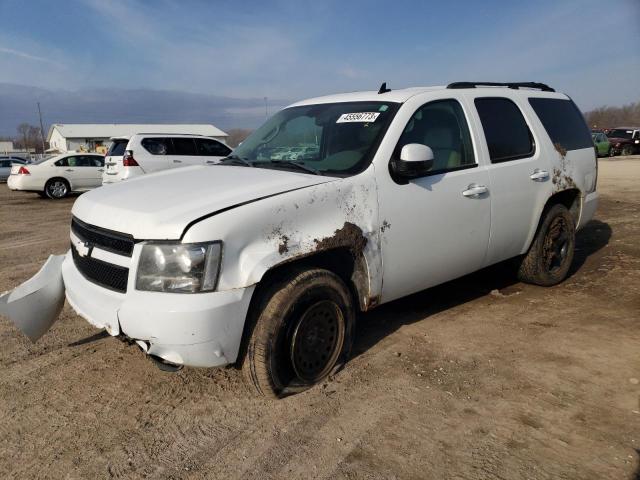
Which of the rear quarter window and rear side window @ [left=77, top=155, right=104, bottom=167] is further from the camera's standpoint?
rear side window @ [left=77, top=155, right=104, bottom=167]

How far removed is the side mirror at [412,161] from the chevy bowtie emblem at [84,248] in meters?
2.02

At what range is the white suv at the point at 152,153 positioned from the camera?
1197 cm

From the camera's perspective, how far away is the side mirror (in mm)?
3287

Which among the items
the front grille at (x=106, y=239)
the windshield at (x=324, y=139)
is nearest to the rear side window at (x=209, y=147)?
the windshield at (x=324, y=139)

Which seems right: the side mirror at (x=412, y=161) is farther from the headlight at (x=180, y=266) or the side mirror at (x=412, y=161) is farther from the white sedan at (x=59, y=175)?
the white sedan at (x=59, y=175)

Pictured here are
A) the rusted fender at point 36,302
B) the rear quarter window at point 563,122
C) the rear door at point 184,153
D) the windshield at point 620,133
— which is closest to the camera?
the rusted fender at point 36,302

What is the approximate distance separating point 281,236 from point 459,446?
1488 millimetres

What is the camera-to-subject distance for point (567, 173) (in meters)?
4.93

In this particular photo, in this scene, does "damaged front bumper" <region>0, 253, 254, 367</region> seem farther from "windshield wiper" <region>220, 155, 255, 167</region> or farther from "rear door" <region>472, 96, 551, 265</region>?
"rear door" <region>472, 96, 551, 265</region>

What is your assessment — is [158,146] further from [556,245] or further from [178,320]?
[178,320]

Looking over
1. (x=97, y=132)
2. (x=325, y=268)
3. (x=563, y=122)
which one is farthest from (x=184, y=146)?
(x=97, y=132)

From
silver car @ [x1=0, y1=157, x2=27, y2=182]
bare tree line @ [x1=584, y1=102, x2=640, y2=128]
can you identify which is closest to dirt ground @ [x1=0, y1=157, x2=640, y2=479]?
silver car @ [x1=0, y1=157, x2=27, y2=182]

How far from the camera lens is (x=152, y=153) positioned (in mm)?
12336

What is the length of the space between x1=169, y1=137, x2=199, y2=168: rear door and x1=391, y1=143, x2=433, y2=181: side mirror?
32.6 feet
